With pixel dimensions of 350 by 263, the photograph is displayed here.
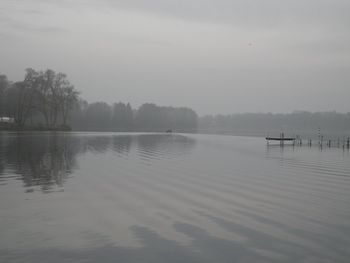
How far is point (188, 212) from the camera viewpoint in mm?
12484

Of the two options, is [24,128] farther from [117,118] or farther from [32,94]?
[117,118]

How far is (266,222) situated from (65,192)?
26.2 ft

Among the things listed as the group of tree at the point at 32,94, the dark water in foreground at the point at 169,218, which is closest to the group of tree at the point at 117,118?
the group of tree at the point at 32,94

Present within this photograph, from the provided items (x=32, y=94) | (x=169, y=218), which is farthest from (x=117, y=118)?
(x=169, y=218)

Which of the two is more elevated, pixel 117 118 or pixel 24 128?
pixel 117 118

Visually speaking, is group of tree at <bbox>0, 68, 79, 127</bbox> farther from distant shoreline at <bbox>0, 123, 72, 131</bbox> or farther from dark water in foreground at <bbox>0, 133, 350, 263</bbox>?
dark water in foreground at <bbox>0, 133, 350, 263</bbox>

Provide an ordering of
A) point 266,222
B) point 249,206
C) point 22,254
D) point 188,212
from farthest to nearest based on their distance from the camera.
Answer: point 249,206
point 188,212
point 266,222
point 22,254

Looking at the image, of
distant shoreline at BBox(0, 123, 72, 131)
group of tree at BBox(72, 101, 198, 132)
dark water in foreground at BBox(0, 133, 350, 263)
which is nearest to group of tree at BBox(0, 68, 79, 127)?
distant shoreline at BBox(0, 123, 72, 131)

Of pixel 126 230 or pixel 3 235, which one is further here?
pixel 126 230

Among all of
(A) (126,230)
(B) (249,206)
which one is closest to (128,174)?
(B) (249,206)

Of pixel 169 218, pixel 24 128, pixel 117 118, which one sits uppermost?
pixel 117 118

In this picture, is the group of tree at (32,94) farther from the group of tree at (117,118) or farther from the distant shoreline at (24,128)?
the group of tree at (117,118)

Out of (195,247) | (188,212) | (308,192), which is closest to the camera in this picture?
(195,247)

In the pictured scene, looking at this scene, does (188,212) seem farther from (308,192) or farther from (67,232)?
(308,192)
